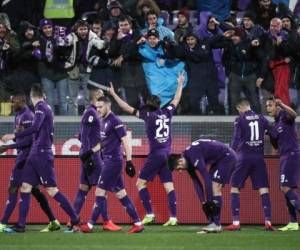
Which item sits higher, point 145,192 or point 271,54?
point 271,54

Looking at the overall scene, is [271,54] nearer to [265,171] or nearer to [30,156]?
[265,171]

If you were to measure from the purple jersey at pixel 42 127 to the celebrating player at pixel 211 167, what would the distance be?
1.84 meters

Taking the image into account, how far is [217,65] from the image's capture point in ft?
55.4

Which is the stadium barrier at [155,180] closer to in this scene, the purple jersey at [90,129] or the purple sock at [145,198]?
the purple sock at [145,198]

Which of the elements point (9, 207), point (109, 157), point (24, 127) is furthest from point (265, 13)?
point (9, 207)

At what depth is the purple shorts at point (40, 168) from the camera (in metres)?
14.7

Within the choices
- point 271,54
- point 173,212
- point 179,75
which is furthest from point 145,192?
point 271,54

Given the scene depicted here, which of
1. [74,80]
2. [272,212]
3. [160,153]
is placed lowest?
[272,212]

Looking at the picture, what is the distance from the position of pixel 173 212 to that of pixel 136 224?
1.54 m

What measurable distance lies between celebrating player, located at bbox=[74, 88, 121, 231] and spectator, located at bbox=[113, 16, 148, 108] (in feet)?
4.29

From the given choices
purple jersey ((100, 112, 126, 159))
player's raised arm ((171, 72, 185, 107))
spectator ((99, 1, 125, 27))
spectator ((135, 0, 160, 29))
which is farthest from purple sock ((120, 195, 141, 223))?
spectator ((135, 0, 160, 29))

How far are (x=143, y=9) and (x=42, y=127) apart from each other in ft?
14.7

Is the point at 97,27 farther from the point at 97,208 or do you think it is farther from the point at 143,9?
the point at 97,208

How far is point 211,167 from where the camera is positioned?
15.4m
